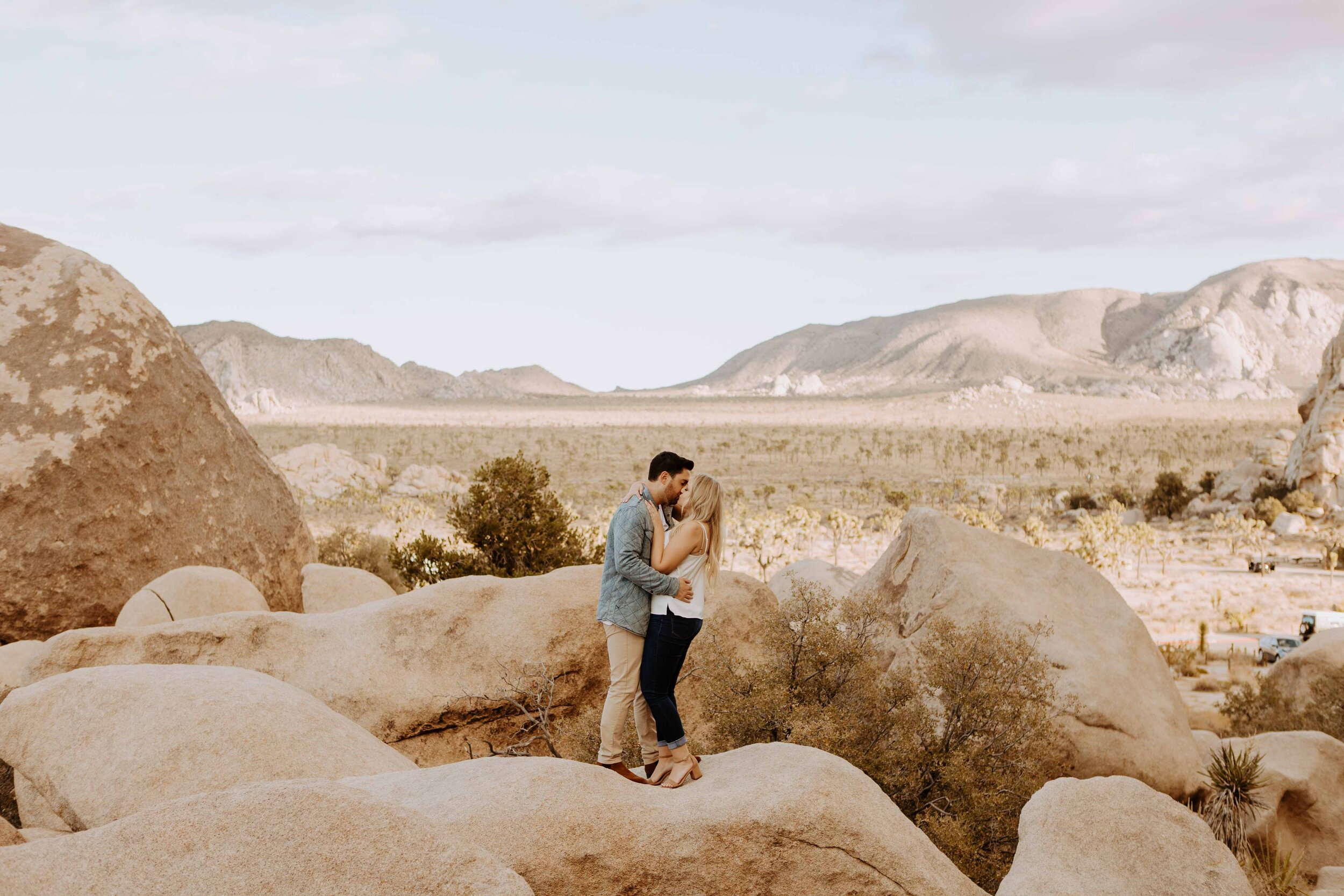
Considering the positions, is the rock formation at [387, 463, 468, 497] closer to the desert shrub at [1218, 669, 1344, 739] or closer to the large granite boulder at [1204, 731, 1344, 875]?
the desert shrub at [1218, 669, 1344, 739]

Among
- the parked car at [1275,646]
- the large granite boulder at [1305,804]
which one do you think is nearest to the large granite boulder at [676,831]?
the large granite boulder at [1305,804]

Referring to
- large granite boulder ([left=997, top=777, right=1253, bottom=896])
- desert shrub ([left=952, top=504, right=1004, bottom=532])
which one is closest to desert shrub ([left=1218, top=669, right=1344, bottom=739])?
large granite boulder ([left=997, top=777, right=1253, bottom=896])

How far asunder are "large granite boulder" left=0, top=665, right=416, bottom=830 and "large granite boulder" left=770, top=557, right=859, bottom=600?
763cm

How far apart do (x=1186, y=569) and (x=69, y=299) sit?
119ft

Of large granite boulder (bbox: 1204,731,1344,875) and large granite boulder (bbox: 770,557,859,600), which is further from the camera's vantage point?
large granite boulder (bbox: 770,557,859,600)

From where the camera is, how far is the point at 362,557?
63.7 ft

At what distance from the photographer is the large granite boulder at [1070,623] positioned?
32.2 feet

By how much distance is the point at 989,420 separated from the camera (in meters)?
94.9

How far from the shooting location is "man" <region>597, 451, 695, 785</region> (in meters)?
5.83

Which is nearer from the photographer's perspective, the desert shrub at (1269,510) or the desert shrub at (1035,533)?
the desert shrub at (1035,533)

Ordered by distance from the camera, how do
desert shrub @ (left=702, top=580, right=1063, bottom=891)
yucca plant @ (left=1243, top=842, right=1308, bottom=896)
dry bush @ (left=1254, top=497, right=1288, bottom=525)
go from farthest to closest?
dry bush @ (left=1254, top=497, right=1288, bottom=525), yucca plant @ (left=1243, top=842, right=1308, bottom=896), desert shrub @ (left=702, top=580, right=1063, bottom=891)

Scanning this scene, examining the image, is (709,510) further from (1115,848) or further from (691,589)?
(1115,848)

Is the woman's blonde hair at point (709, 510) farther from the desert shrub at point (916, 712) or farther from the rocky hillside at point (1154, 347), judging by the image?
the rocky hillside at point (1154, 347)

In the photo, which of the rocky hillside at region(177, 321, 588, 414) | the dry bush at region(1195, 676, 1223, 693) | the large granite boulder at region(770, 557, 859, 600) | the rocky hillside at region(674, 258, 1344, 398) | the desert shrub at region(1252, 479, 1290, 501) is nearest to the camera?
the large granite boulder at region(770, 557, 859, 600)
